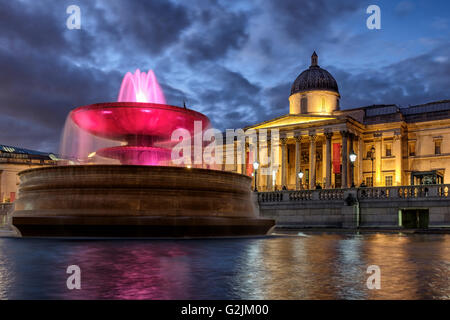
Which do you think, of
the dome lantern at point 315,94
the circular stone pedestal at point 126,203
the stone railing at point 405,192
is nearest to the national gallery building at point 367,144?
the dome lantern at point 315,94

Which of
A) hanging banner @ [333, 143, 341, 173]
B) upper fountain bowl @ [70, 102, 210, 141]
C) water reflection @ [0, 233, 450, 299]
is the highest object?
hanging banner @ [333, 143, 341, 173]

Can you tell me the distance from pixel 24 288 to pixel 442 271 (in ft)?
17.1

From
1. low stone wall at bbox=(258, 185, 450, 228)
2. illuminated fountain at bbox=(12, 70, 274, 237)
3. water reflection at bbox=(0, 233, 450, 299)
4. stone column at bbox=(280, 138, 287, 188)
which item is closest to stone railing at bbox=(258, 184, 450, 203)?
low stone wall at bbox=(258, 185, 450, 228)

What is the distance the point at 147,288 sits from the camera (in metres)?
4.72

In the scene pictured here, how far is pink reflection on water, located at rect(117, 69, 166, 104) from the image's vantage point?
19.0m

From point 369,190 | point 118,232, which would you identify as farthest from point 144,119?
point 369,190

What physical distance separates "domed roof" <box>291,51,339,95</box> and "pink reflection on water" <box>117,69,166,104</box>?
166 ft

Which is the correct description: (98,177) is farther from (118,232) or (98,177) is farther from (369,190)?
(369,190)

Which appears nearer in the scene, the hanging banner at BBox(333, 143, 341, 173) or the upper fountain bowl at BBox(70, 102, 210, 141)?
the upper fountain bowl at BBox(70, 102, 210, 141)

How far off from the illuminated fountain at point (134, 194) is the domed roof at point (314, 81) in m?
52.5

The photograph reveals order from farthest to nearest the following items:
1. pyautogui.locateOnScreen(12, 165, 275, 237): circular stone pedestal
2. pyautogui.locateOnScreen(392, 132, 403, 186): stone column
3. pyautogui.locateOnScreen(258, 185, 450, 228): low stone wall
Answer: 1. pyautogui.locateOnScreen(392, 132, 403, 186): stone column
2. pyautogui.locateOnScreen(258, 185, 450, 228): low stone wall
3. pyautogui.locateOnScreen(12, 165, 275, 237): circular stone pedestal

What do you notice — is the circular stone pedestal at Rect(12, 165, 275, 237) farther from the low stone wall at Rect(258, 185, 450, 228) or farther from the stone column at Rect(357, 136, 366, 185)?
the stone column at Rect(357, 136, 366, 185)

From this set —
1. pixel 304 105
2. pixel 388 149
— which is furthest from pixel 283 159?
pixel 388 149

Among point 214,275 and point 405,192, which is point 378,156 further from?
point 214,275
